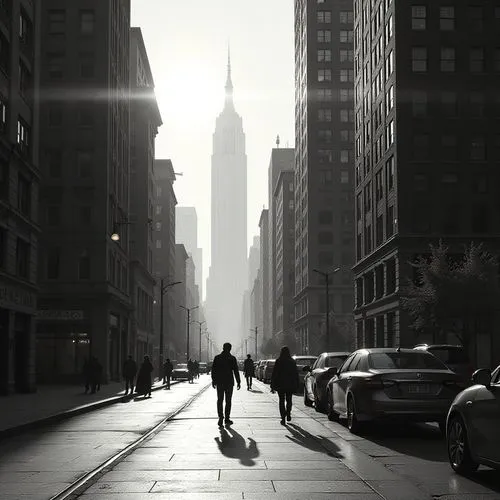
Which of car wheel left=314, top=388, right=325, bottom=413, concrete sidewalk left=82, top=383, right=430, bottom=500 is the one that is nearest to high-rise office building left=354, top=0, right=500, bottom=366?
car wheel left=314, top=388, right=325, bottom=413

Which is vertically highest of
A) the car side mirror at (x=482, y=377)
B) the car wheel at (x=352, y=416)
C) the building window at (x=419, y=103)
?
the building window at (x=419, y=103)

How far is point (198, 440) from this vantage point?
1559 cm

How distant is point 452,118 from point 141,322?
1395 inches

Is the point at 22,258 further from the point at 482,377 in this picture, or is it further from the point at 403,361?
the point at 482,377

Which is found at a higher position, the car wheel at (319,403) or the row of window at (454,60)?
the row of window at (454,60)

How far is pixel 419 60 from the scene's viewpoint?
64188 millimetres

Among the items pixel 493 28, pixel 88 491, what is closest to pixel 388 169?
pixel 493 28

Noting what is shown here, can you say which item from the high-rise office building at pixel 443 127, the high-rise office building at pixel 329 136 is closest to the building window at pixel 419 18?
the high-rise office building at pixel 443 127

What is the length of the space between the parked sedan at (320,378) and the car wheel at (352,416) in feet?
17.7

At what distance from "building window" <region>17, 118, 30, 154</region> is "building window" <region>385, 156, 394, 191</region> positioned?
107 feet

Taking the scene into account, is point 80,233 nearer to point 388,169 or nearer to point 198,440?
point 388,169

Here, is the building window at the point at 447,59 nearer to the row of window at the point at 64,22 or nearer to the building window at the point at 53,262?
the row of window at the point at 64,22

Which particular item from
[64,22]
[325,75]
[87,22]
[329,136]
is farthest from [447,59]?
[325,75]

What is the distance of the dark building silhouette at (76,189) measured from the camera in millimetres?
56781
